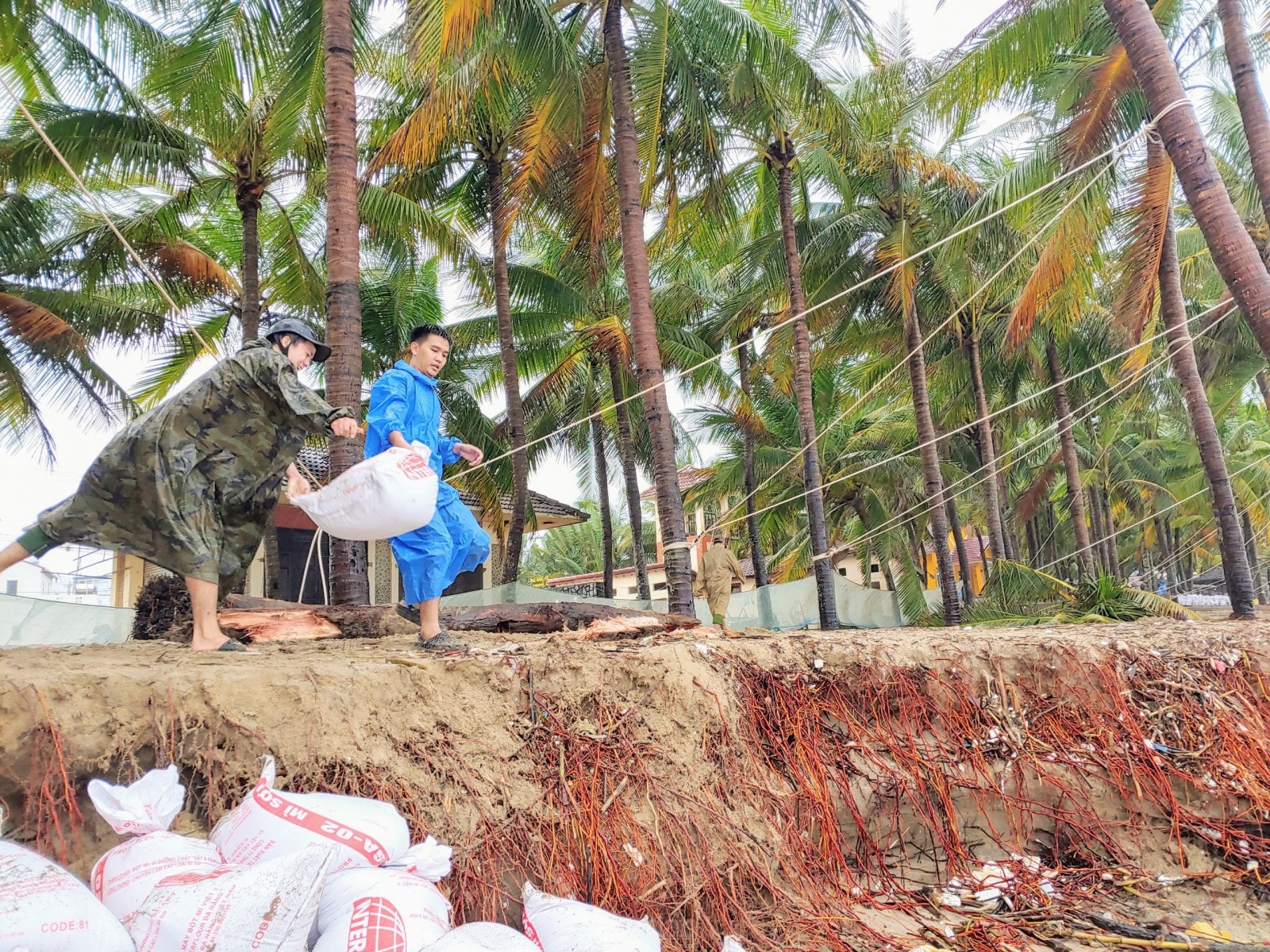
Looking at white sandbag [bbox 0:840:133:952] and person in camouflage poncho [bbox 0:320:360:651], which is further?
person in camouflage poncho [bbox 0:320:360:651]

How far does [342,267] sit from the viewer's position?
5.82m

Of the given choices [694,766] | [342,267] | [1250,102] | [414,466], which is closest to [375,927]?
[694,766]

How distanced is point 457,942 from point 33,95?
13882 mm

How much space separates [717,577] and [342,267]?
6.44 metres

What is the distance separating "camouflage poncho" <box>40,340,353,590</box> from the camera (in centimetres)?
323

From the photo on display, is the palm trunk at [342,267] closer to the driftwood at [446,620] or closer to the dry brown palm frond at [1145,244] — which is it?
the driftwood at [446,620]

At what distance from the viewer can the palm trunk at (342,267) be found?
18.3 feet

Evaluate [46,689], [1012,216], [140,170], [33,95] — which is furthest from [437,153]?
[46,689]

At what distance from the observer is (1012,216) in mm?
11867

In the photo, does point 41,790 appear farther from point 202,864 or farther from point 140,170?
point 140,170

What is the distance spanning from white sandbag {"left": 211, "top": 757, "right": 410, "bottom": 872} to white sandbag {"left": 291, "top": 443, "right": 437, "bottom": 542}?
1215 mm

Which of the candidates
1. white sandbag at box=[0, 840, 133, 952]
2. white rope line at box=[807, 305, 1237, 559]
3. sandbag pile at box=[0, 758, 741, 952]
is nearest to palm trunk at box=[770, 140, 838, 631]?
white rope line at box=[807, 305, 1237, 559]

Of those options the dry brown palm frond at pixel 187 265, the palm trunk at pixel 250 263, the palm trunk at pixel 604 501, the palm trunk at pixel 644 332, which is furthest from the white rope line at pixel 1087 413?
the dry brown palm frond at pixel 187 265

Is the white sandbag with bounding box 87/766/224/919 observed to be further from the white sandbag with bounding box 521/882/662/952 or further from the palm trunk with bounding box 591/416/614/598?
the palm trunk with bounding box 591/416/614/598
